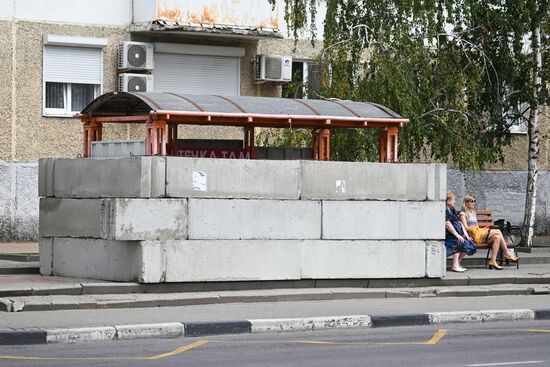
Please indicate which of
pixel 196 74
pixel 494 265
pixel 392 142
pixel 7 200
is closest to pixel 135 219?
pixel 392 142

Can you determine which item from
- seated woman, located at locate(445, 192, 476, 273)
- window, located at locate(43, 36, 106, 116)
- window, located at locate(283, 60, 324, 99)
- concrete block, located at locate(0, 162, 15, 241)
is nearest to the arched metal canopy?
seated woman, located at locate(445, 192, 476, 273)

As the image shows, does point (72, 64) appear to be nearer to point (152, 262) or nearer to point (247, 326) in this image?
point (152, 262)

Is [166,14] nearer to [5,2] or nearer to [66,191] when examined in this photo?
[5,2]

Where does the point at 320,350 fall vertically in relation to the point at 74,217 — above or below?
below

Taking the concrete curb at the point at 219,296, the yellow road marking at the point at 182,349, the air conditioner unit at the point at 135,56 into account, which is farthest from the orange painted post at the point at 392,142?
the air conditioner unit at the point at 135,56

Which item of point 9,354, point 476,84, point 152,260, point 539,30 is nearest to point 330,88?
point 476,84

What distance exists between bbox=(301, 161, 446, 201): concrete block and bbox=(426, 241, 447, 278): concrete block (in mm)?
676

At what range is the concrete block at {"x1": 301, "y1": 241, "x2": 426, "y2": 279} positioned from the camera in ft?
59.9

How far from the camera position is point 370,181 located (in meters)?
18.6

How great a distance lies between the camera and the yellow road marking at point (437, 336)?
46.4ft

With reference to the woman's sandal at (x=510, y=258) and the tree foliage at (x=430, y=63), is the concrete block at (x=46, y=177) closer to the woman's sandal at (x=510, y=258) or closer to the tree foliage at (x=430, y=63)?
the tree foliage at (x=430, y=63)

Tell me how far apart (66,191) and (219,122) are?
2282mm

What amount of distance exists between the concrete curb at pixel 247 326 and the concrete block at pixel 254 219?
2.52 metres

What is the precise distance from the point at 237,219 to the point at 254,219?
25 cm
